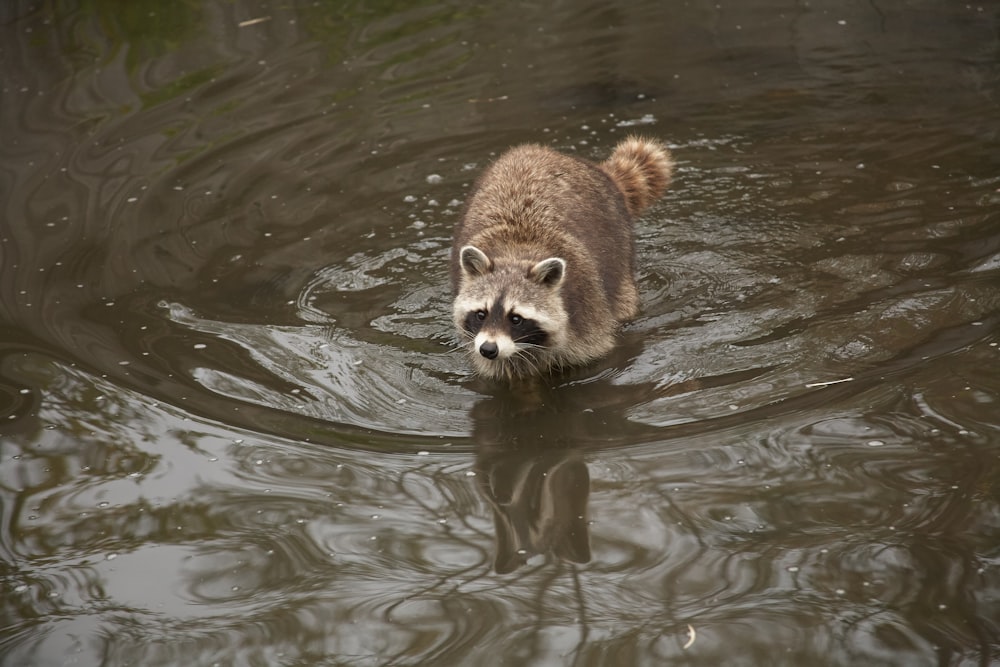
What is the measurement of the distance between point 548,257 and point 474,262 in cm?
43

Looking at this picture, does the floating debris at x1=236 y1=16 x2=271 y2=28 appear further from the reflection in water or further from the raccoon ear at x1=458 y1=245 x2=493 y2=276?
the reflection in water

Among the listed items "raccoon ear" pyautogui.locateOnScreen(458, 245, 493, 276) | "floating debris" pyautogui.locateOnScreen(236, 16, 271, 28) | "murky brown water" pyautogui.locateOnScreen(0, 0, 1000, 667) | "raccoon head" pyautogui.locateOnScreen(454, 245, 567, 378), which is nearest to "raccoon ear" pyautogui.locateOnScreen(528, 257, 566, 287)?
"raccoon head" pyautogui.locateOnScreen(454, 245, 567, 378)

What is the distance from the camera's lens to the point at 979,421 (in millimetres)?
4188

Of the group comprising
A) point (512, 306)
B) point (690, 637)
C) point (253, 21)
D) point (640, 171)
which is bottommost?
point (690, 637)

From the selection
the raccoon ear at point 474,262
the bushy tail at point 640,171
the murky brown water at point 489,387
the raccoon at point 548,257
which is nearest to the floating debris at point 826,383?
the murky brown water at point 489,387

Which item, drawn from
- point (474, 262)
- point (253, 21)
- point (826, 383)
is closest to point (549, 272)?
point (474, 262)

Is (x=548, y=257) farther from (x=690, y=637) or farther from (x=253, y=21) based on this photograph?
(x=253, y=21)

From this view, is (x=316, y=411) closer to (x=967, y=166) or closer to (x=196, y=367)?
(x=196, y=367)

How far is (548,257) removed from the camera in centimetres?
518

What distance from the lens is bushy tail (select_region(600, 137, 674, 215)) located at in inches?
242

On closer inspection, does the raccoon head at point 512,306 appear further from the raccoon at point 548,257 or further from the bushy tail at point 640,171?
the bushy tail at point 640,171

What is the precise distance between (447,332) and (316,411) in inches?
39.2

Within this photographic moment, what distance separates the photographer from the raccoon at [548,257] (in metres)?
4.89

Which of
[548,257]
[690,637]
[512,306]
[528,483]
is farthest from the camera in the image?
[548,257]
